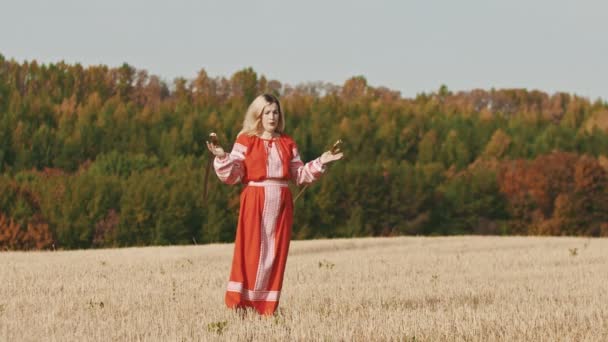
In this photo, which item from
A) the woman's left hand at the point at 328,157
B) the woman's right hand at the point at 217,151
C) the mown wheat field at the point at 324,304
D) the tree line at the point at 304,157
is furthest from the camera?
the tree line at the point at 304,157

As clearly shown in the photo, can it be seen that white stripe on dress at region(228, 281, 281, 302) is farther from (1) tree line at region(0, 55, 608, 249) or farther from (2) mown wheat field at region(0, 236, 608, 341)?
(1) tree line at region(0, 55, 608, 249)

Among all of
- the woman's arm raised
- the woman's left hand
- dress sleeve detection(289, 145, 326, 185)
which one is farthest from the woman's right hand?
the woman's left hand

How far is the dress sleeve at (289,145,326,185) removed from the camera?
11062mm

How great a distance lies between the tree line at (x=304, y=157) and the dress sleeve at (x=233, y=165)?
70.3 metres

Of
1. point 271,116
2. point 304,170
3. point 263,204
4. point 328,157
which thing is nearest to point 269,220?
point 263,204

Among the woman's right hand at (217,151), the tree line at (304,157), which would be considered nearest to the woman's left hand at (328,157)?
the woman's right hand at (217,151)

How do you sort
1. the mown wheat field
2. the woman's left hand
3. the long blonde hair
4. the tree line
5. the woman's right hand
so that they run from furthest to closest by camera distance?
the tree line < the long blonde hair < the woman's left hand < the woman's right hand < the mown wheat field

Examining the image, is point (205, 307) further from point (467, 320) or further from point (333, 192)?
point (333, 192)

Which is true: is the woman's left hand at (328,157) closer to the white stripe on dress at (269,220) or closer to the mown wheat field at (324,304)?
the white stripe on dress at (269,220)

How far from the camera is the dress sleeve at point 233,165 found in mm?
10891

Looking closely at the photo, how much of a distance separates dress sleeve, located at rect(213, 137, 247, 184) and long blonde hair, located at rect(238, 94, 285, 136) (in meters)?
0.17

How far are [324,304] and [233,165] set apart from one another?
2.41m

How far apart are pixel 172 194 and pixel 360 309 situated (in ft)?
288

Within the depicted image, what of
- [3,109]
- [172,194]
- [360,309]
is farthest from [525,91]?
[360,309]
